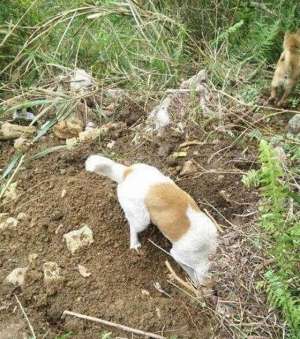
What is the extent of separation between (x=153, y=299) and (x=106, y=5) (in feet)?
7.42

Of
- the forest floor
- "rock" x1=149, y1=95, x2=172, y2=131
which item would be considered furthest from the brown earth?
"rock" x1=149, y1=95, x2=172, y2=131

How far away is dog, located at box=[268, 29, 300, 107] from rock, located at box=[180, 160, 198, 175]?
684mm

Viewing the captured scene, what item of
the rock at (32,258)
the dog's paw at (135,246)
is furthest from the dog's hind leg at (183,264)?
the rock at (32,258)

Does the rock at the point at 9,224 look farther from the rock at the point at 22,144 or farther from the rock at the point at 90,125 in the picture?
the rock at the point at 90,125

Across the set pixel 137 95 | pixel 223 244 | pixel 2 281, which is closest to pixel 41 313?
pixel 2 281

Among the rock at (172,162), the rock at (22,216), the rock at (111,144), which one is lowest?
the rock at (22,216)

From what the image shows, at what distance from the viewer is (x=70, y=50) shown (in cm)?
415

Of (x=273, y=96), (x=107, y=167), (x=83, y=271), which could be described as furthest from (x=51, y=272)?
(x=273, y=96)

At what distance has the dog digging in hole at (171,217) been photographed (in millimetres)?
2666

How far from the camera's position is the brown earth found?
2475 millimetres

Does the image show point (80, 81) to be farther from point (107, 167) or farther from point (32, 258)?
point (32, 258)

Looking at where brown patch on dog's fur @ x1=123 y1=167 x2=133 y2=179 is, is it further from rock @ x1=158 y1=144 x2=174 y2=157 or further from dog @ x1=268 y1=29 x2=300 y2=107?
dog @ x1=268 y1=29 x2=300 y2=107

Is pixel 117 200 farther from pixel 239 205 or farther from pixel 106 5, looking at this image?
pixel 106 5

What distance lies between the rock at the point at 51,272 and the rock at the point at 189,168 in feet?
2.63
